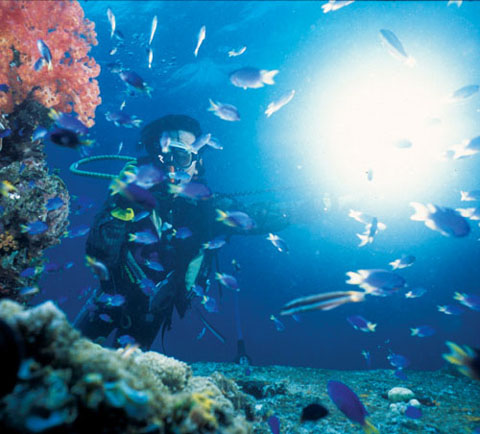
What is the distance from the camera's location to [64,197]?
4.38 metres

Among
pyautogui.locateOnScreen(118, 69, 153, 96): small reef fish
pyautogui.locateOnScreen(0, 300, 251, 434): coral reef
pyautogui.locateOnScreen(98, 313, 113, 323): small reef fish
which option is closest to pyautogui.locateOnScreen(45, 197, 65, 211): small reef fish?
pyautogui.locateOnScreen(118, 69, 153, 96): small reef fish

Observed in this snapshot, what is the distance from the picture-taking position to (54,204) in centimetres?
409

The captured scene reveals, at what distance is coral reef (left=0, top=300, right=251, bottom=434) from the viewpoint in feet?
3.71

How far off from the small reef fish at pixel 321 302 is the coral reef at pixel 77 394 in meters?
0.91

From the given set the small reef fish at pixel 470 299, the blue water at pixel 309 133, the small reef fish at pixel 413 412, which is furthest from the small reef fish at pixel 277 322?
the small reef fish at pixel 470 299

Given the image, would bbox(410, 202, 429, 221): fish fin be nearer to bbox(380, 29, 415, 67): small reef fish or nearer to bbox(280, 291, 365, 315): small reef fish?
bbox(280, 291, 365, 315): small reef fish

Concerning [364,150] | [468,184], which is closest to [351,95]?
[364,150]

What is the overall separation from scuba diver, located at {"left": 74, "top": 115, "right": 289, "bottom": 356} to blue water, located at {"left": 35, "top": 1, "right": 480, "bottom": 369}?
9.94ft

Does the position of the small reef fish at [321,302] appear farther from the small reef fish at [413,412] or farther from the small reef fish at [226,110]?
the small reef fish at [413,412]

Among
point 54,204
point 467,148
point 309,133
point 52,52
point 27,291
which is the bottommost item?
point 27,291

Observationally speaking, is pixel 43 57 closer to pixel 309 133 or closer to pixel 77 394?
pixel 77 394

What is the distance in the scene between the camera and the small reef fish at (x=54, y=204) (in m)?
4.05

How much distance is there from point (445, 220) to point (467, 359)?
75.8 inches

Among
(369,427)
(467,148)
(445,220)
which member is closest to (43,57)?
(445,220)
